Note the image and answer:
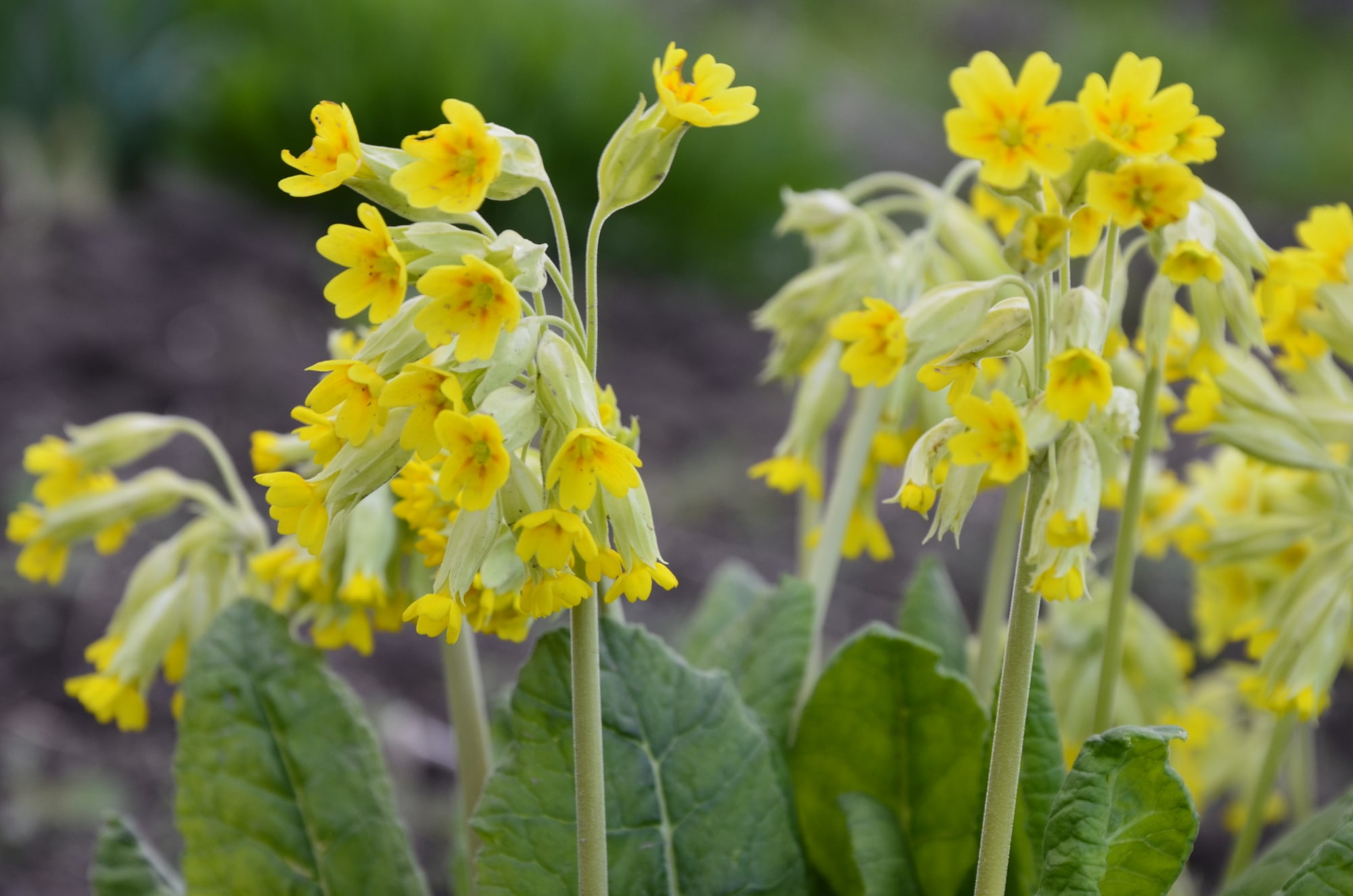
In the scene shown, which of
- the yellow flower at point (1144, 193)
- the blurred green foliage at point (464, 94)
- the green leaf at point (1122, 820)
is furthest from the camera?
the blurred green foliage at point (464, 94)

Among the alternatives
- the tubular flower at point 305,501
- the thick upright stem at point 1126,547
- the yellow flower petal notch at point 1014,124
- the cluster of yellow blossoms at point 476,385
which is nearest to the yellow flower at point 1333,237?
the thick upright stem at point 1126,547

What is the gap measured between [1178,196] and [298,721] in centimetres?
118

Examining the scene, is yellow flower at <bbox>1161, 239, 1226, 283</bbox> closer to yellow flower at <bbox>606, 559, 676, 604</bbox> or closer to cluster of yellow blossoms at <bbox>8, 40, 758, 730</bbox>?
cluster of yellow blossoms at <bbox>8, 40, 758, 730</bbox>

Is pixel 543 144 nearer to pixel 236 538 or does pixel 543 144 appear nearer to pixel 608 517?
pixel 236 538

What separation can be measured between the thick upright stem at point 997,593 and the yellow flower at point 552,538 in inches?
33.2

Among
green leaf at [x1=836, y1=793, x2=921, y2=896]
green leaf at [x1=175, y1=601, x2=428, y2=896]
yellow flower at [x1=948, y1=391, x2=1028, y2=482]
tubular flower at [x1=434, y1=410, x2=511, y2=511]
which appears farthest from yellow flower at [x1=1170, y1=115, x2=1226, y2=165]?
green leaf at [x1=175, y1=601, x2=428, y2=896]

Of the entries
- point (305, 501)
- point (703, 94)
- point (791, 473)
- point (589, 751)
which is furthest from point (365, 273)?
point (791, 473)

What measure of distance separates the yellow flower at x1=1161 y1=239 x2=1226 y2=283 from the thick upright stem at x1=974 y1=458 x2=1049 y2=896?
9.3 inches

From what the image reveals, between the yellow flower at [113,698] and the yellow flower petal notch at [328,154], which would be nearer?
the yellow flower petal notch at [328,154]

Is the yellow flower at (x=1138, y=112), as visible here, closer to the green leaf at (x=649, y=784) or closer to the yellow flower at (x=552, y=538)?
the yellow flower at (x=552, y=538)

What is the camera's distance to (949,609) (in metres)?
1.95

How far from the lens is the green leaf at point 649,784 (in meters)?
1.40

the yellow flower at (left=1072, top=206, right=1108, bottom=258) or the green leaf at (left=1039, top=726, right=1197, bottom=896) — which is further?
the green leaf at (left=1039, top=726, right=1197, bottom=896)

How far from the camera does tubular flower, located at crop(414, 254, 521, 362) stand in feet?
3.31
